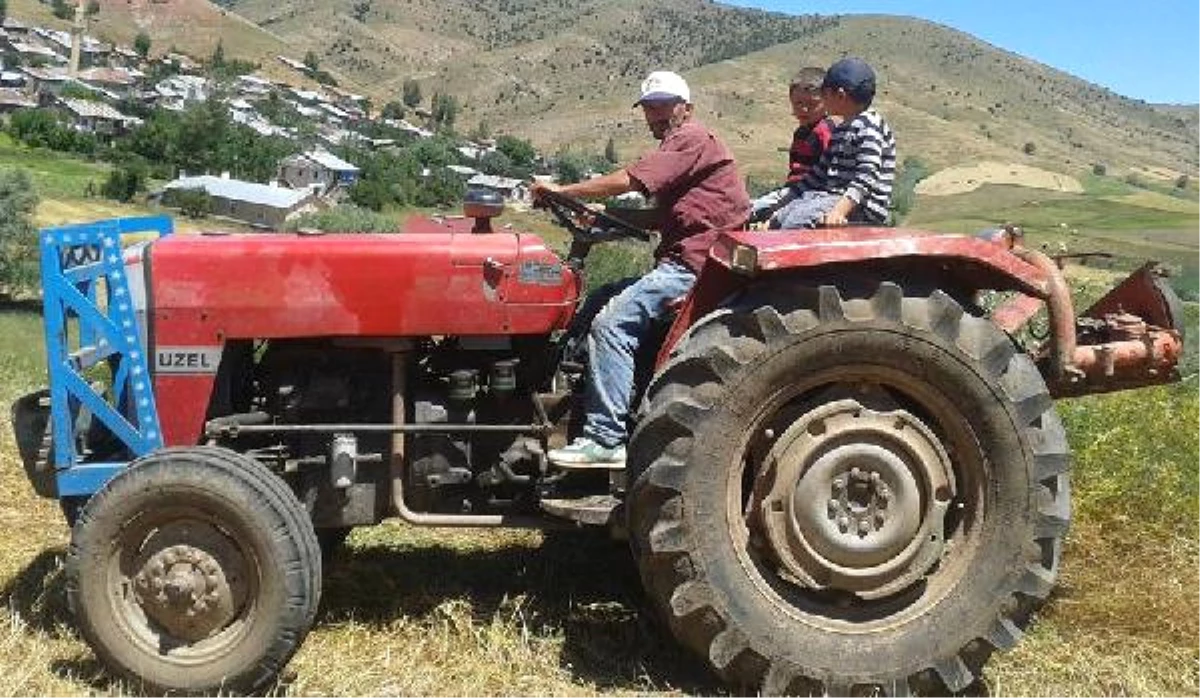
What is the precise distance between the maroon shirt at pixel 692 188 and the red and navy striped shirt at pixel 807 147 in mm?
1290

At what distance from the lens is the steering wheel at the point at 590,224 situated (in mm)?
4848

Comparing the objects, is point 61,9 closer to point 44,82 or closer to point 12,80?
point 12,80

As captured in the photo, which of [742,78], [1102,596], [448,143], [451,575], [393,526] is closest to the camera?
[1102,596]

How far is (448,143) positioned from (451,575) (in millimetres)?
104520

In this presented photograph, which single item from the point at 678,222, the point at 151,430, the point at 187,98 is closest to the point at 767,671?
the point at 678,222

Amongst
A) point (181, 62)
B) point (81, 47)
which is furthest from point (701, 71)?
point (81, 47)

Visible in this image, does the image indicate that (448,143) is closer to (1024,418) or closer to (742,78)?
(742,78)

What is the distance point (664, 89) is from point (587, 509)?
1.72m

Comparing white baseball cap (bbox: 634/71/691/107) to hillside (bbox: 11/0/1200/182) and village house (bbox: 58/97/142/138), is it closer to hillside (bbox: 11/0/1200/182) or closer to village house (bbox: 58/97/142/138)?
village house (bbox: 58/97/142/138)

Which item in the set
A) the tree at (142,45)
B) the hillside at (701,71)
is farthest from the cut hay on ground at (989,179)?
the tree at (142,45)

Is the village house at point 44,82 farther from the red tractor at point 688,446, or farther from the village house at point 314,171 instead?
the red tractor at point 688,446

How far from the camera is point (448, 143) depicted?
107062 millimetres

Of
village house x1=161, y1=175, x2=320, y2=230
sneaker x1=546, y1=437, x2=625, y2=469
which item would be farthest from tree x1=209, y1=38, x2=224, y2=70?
sneaker x1=546, y1=437, x2=625, y2=469

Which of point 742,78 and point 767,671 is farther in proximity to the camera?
point 742,78
